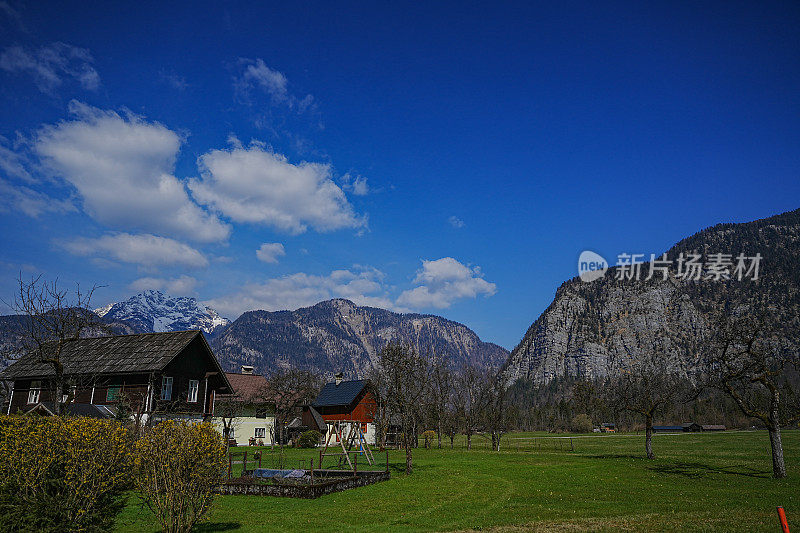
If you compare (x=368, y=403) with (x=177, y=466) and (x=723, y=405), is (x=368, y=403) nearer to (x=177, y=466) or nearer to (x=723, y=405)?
(x=177, y=466)

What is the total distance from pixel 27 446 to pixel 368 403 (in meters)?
65.4

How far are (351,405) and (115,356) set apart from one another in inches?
1493

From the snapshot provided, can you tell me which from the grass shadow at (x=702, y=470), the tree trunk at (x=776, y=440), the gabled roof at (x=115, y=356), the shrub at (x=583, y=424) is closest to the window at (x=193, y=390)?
the gabled roof at (x=115, y=356)

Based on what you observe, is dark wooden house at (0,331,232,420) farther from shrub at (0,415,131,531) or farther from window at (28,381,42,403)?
shrub at (0,415,131,531)

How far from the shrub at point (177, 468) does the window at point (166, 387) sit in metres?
30.4

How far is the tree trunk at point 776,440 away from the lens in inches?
1028

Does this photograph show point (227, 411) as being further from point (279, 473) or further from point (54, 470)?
point (54, 470)

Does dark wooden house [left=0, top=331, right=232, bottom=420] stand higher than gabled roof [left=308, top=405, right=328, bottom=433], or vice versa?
dark wooden house [left=0, top=331, right=232, bottom=420]

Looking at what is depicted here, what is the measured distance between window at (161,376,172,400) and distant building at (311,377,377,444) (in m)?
34.5

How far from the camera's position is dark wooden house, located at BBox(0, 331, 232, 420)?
3991 cm

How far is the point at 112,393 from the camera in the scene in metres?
41.1

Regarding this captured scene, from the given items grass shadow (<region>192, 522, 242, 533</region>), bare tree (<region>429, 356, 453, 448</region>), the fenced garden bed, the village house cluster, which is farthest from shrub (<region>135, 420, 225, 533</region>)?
bare tree (<region>429, 356, 453, 448</region>)

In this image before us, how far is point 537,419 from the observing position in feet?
525

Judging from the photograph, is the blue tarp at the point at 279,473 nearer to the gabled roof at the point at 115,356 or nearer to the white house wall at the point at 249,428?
the gabled roof at the point at 115,356
